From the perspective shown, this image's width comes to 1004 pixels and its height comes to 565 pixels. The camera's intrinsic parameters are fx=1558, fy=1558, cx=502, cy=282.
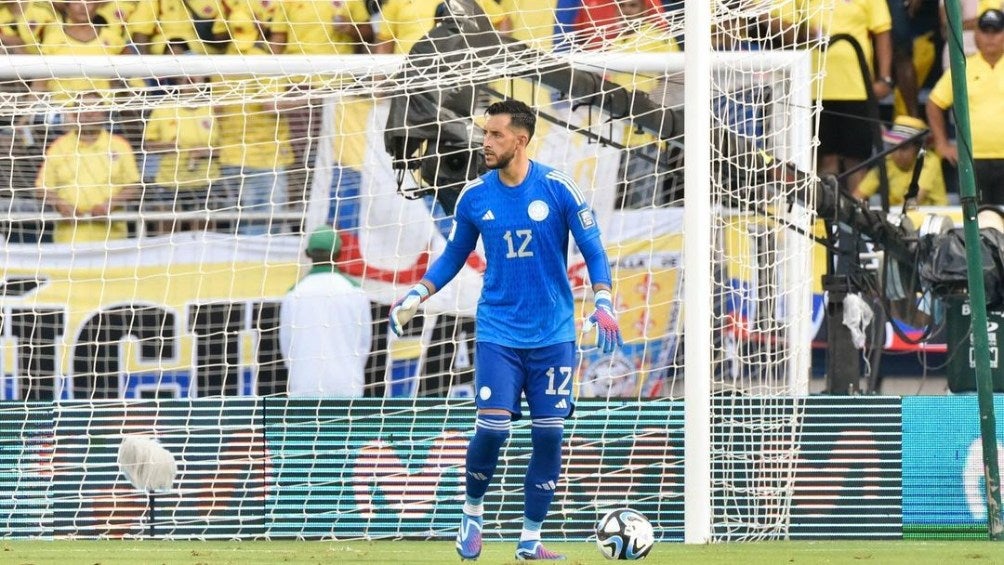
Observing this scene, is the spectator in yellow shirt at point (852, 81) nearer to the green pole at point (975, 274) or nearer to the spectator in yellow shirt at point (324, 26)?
the spectator in yellow shirt at point (324, 26)

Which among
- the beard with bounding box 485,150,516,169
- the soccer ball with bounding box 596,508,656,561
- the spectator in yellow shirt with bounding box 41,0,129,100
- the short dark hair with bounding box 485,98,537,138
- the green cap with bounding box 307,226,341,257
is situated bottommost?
the soccer ball with bounding box 596,508,656,561

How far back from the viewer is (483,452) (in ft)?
23.7

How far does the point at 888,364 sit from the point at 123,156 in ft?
24.0

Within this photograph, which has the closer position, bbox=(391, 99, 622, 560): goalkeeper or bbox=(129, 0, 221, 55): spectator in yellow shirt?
bbox=(391, 99, 622, 560): goalkeeper

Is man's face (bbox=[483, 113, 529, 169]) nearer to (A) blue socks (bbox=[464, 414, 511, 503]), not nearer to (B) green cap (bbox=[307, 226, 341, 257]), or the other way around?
(A) blue socks (bbox=[464, 414, 511, 503])

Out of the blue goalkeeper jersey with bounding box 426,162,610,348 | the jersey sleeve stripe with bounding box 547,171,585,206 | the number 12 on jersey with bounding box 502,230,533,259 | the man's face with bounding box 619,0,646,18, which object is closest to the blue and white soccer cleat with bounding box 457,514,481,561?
the blue goalkeeper jersey with bounding box 426,162,610,348

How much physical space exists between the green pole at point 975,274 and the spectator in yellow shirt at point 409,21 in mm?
3622

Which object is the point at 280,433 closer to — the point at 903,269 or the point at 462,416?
the point at 462,416

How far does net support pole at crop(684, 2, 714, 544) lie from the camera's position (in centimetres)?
880

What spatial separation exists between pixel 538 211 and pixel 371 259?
6.09m

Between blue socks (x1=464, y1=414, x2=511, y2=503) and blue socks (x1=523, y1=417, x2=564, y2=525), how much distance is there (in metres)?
0.17

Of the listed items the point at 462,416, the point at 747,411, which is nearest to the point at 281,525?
the point at 462,416

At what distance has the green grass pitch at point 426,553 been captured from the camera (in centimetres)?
771

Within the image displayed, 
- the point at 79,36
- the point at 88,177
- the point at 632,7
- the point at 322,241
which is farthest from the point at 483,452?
the point at 79,36
